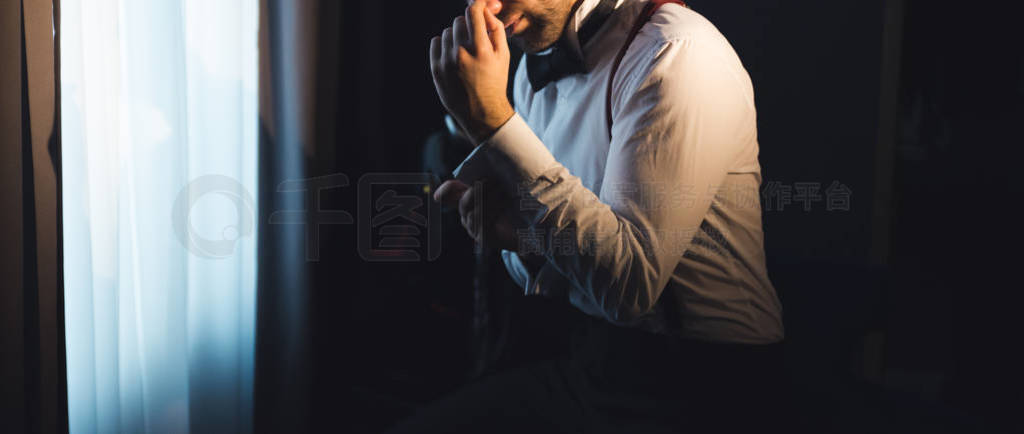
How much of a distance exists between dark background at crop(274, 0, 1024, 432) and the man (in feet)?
1.48

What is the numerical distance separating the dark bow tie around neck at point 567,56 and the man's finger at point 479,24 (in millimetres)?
234

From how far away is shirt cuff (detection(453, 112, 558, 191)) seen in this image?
76 centimetres

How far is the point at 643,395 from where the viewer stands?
3.17 feet

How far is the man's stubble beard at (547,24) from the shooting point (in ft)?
3.19

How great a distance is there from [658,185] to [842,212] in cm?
157

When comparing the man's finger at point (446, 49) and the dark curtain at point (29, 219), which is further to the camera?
the dark curtain at point (29, 219)

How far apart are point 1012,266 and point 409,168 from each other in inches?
83.7

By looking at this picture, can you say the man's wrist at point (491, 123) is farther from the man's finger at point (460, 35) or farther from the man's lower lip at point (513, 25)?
the man's lower lip at point (513, 25)

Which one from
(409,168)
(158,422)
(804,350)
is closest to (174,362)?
(158,422)

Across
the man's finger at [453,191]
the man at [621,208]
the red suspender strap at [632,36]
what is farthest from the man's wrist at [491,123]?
the red suspender strap at [632,36]

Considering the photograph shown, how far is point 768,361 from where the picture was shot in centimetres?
96

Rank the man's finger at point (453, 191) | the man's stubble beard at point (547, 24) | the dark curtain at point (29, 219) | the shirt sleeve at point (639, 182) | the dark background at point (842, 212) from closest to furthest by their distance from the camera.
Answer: the shirt sleeve at point (639, 182)
the man's finger at point (453, 191)
the man's stubble beard at point (547, 24)
the dark curtain at point (29, 219)
the dark background at point (842, 212)

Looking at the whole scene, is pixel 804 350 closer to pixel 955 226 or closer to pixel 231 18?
pixel 955 226

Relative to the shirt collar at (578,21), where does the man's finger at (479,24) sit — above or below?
below
